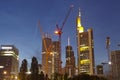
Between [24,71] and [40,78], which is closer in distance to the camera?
[40,78]

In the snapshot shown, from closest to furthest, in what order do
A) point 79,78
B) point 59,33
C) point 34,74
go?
point 79,78 → point 34,74 → point 59,33

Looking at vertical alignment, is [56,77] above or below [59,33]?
below

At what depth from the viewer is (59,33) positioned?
647 ft

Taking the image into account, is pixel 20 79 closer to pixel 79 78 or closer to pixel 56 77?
pixel 56 77

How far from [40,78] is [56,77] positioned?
12.0m

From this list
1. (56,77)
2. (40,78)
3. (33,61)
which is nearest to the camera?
(56,77)

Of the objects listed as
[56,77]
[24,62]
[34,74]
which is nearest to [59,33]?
[24,62]

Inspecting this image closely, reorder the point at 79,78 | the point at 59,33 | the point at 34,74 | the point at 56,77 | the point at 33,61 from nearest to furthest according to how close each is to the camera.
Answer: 1. the point at 79,78
2. the point at 56,77
3. the point at 34,74
4. the point at 33,61
5. the point at 59,33

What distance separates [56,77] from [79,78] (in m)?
30.7

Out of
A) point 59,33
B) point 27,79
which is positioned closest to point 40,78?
point 27,79

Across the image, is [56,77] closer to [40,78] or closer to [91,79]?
[40,78]

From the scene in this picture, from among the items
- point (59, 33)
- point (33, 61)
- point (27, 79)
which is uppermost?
point (59, 33)

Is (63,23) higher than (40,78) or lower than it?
higher

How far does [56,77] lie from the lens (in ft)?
343
